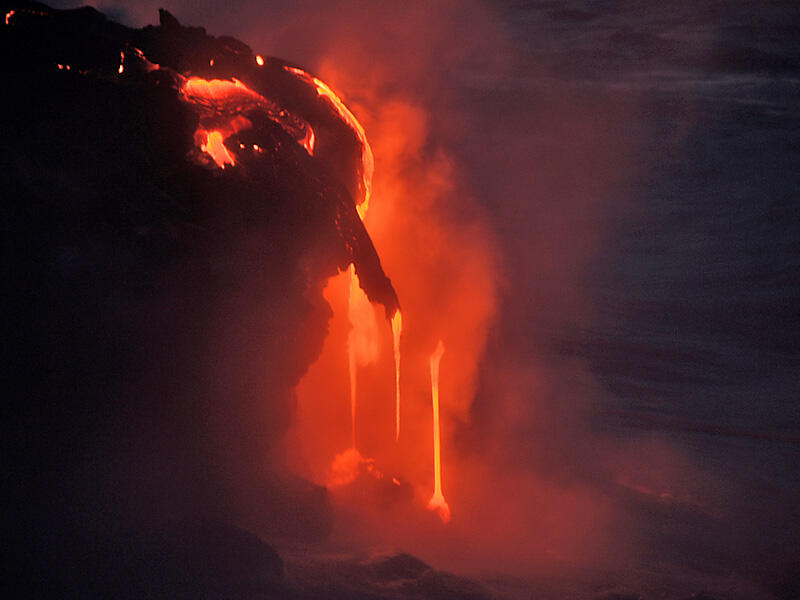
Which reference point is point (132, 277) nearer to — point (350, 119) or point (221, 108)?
point (221, 108)

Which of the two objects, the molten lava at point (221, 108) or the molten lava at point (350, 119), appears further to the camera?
the molten lava at point (350, 119)

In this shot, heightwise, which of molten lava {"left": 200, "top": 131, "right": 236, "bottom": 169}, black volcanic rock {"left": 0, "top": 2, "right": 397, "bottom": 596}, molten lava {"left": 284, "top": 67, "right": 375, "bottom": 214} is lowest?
black volcanic rock {"left": 0, "top": 2, "right": 397, "bottom": 596}

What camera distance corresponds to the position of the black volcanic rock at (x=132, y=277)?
3844 millimetres

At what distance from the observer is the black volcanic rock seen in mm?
3844

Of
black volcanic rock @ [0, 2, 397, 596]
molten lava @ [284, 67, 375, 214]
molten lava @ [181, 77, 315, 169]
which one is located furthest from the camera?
molten lava @ [284, 67, 375, 214]

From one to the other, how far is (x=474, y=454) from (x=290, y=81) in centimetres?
360

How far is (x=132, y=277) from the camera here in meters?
4.02

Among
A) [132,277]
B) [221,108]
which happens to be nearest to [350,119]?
[221,108]

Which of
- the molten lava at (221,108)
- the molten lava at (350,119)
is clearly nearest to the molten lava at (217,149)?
the molten lava at (221,108)

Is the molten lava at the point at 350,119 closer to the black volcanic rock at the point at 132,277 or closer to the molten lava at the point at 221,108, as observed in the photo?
the black volcanic rock at the point at 132,277

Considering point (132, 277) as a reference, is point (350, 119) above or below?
above

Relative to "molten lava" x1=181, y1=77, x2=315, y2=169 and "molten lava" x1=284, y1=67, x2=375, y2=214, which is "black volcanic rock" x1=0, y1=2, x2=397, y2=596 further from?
"molten lava" x1=284, y1=67, x2=375, y2=214

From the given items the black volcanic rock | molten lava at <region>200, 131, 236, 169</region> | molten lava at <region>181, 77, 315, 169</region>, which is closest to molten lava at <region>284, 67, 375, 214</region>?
the black volcanic rock

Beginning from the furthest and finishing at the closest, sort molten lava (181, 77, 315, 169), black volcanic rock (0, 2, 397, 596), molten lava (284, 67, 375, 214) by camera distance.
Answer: molten lava (284, 67, 375, 214), molten lava (181, 77, 315, 169), black volcanic rock (0, 2, 397, 596)
